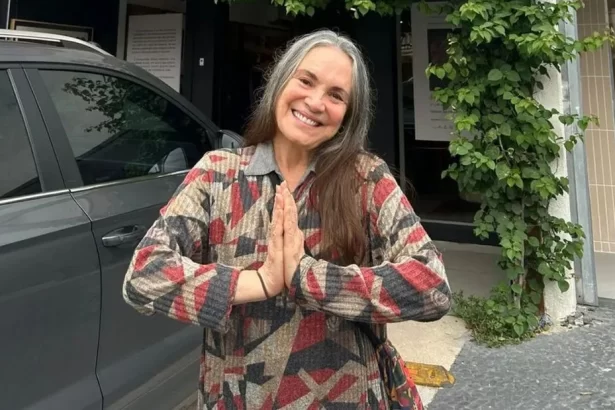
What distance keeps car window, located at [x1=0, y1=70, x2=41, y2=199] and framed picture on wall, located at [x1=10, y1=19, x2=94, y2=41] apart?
5.09 m

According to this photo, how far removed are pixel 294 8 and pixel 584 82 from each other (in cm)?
321

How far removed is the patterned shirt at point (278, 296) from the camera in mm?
1142

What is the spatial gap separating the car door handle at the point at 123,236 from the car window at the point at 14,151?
0.30 metres

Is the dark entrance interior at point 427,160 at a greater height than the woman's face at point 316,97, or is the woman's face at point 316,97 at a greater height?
the dark entrance interior at point 427,160

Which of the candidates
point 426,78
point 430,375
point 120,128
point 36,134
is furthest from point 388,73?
point 36,134

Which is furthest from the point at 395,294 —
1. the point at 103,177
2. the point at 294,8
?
the point at 294,8

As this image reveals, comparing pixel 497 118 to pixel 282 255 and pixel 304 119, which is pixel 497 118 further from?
pixel 282 255

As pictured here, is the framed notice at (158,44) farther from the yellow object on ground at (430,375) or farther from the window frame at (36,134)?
the window frame at (36,134)

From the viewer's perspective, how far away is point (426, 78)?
5.78 m

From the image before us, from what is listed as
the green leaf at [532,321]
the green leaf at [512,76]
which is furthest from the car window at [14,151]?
the green leaf at [532,321]

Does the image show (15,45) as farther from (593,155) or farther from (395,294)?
(593,155)

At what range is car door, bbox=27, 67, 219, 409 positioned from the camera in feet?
6.88

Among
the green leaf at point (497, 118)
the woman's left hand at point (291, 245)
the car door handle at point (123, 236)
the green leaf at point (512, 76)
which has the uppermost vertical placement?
the green leaf at point (512, 76)

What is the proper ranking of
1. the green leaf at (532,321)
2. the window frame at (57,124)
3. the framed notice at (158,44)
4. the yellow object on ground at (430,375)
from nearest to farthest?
1. the window frame at (57,124)
2. the yellow object on ground at (430,375)
3. the green leaf at (532,321)
4. the framed notice at (158,44)
